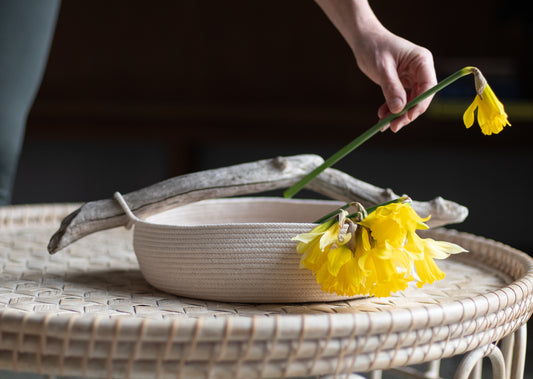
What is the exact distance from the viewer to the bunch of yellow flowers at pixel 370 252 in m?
0.43

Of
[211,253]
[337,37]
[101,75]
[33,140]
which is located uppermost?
[337,37]

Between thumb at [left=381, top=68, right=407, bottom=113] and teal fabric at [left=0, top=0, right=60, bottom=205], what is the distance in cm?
74

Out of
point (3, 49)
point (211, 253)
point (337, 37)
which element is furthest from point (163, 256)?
point (337, 37)

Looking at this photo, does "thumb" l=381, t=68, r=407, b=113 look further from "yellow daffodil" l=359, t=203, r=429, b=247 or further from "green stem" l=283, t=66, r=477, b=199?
"yellow daffodil" l=359, t=203, r=429, b=247

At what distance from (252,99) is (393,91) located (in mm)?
1924

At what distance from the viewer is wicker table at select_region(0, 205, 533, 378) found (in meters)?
0.39

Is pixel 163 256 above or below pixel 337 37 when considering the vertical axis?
below

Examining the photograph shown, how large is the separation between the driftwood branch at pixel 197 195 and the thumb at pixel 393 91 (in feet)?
0.34

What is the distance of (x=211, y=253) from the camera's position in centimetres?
50

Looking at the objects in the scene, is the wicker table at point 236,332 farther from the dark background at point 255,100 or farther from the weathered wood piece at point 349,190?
the dark background at point 255,100

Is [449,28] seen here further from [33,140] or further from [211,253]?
[211,253]

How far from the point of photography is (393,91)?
1.87 ft

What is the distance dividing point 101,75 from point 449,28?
1.34 meters

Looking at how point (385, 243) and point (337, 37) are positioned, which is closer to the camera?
point (385, 243)
